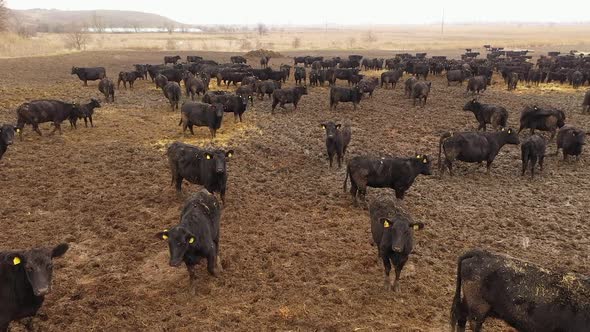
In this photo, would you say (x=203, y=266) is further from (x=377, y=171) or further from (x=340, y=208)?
(x=377, y=171)

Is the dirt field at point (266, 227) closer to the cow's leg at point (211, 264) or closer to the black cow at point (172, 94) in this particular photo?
the cow's leg at point (211, 264)

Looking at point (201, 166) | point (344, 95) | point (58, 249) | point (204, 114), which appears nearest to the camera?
point (58, 249)

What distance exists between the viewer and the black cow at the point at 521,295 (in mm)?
4680

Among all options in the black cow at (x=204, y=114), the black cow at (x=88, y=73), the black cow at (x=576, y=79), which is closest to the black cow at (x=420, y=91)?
the black cow at (x=204, y=114)

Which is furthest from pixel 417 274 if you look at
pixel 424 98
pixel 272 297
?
pixel 424 98

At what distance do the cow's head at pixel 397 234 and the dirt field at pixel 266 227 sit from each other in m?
0.84

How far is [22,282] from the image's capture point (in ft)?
17.6

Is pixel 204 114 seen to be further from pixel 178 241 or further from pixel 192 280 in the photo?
pixel 178 241

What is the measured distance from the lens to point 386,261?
676cm

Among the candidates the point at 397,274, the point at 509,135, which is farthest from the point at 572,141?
the point at 397,274

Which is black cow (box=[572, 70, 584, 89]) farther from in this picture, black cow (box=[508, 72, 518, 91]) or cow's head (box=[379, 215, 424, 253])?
cow's head (box=[379, 215, 424, 253])

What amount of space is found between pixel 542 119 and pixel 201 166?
488 inches

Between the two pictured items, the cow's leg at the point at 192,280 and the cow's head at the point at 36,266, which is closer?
the cow's head at the point at 36,266

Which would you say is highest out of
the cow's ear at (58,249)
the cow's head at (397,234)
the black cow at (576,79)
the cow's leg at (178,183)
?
the black cow at (576,79)
